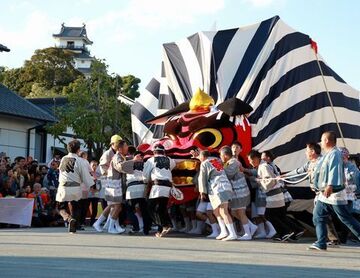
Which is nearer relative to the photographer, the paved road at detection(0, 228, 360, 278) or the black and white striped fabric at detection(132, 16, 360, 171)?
the paved road at detection(0, 228, 360, 278)

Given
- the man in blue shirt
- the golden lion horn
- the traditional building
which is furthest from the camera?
the traditional building

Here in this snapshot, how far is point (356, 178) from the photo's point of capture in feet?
36.7

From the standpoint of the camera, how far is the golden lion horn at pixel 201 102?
42.1ft

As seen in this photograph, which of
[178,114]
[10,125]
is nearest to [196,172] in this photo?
[178,114]

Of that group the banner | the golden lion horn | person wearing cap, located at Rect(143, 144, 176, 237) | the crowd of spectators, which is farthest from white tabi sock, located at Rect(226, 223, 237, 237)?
the crowd of spectators

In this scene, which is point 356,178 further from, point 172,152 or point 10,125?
point 10,125

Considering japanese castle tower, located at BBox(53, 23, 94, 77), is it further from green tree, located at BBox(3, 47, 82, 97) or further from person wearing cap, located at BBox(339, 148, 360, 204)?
person wearing cap, located at BBox(339, 148, 360, 204)

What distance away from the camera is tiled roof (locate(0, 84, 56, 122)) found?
3003cm

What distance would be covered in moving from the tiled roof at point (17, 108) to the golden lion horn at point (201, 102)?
1807 cm

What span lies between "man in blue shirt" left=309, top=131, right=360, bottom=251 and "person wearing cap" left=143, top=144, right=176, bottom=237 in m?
3.16

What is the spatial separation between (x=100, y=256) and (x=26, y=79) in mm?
56167

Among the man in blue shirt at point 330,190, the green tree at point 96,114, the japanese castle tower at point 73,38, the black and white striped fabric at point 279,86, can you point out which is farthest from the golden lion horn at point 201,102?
the japanese castle tower at point 73,38

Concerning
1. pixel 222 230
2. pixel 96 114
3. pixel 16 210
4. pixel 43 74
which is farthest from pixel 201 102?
pixel 43 74

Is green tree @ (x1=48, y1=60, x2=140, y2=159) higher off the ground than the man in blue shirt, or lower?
higher
